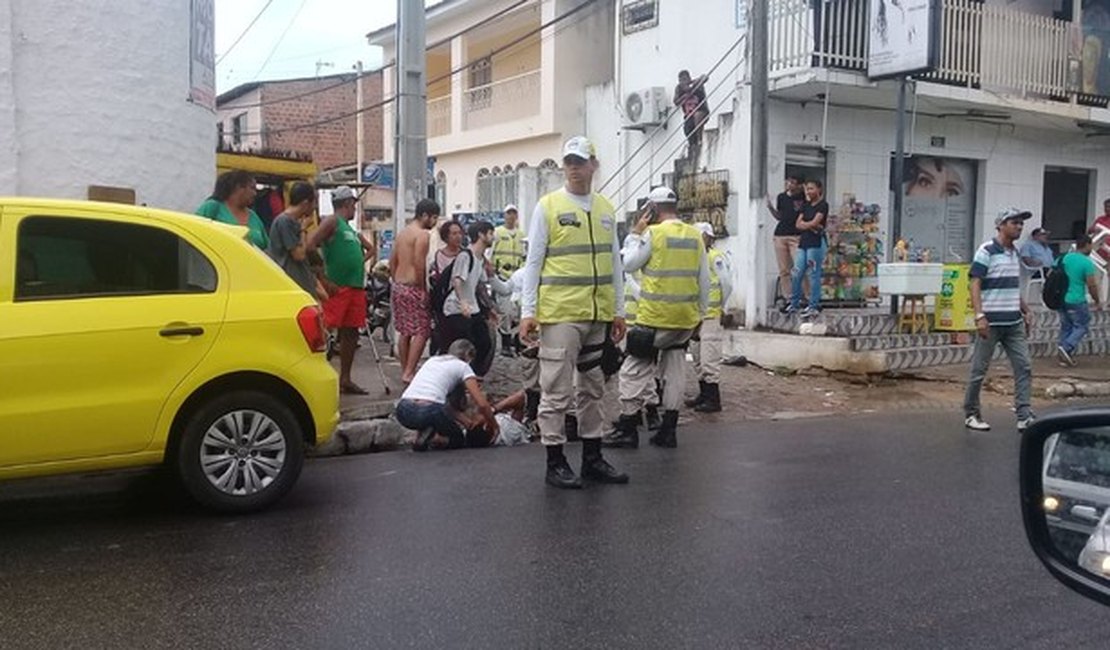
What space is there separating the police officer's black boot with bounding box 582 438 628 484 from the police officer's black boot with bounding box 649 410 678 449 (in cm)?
136

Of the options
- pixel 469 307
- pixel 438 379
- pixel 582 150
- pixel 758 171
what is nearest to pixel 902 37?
pixel 758 171

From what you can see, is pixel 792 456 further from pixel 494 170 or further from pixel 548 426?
pixel 494 170

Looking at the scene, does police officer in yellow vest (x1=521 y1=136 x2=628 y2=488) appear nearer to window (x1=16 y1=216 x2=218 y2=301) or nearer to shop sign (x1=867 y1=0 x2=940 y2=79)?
window (x1=16 y1=216 x2=218 y2=301)

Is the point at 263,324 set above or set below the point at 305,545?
above

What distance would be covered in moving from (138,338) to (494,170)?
16.5m

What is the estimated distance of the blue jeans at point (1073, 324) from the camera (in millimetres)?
12305

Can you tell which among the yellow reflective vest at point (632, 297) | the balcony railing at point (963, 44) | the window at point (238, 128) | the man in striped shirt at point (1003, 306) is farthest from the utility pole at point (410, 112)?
the window at point (238, 128)

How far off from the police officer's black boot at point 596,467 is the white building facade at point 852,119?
6852 mm

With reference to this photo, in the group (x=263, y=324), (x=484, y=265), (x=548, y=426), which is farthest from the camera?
(x=484, y=265)

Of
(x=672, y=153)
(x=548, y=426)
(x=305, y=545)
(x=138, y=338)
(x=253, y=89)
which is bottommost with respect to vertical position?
(x=305, y=545)

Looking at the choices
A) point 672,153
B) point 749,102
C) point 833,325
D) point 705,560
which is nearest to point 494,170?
point 672,153

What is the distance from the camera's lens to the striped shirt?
8156mm

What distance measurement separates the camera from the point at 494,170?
21.2 m

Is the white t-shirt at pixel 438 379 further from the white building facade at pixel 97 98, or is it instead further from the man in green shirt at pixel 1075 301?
the man in green shirt at pixel 1075 301
